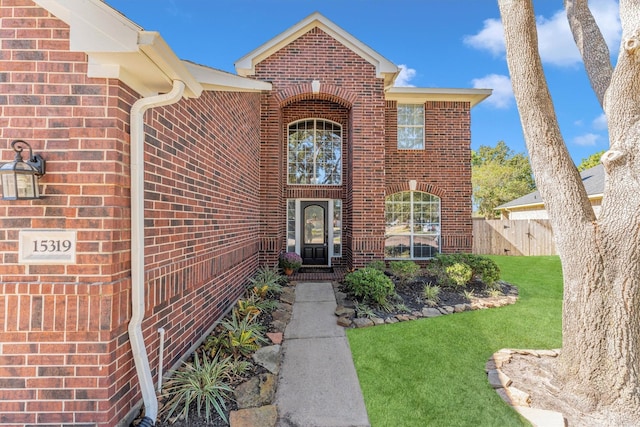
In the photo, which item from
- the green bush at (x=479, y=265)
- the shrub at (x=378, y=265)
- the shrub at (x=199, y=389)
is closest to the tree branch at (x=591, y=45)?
the green bush at (x=479, y=265)

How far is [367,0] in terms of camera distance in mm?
8594

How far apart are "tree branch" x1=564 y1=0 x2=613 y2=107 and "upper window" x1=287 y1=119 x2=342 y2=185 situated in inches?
228

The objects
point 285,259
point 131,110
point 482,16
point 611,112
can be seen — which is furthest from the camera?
point 482,16

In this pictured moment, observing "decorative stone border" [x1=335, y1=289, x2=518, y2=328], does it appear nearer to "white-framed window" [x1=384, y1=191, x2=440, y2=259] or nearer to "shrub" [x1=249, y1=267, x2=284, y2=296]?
"shrub" [x1=249, y1=267, x2=284, y2=296]

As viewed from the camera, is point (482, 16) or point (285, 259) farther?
point (482, 16)

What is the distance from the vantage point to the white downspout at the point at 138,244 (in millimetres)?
2271

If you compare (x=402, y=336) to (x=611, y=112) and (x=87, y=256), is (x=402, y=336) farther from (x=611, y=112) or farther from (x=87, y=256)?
(x=87, y=256)

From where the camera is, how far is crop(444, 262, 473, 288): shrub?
21.2ft

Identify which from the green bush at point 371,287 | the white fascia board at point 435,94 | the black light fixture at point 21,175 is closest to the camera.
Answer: the black light fixture at point 21,175

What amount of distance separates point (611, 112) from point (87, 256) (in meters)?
5.04

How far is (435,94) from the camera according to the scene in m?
8.59

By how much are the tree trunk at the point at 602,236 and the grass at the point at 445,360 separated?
1.02 metres

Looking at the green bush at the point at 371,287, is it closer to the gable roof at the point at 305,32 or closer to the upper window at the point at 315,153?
the upper window at the point at 315,153

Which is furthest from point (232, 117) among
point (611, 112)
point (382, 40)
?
point (382, 40)
